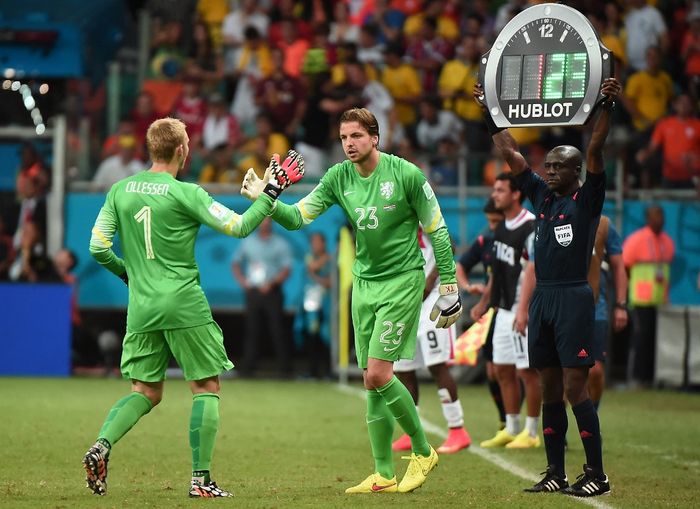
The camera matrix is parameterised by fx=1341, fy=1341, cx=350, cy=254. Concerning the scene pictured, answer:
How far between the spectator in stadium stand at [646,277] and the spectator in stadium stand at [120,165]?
24.8ft

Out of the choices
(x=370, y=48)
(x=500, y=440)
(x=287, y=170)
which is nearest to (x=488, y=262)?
(x=500, y=440)

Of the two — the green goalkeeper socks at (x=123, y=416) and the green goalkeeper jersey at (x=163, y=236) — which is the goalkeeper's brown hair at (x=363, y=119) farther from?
the green goalkeeper socks at (x=123, y=416)

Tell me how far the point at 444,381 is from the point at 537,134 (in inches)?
356

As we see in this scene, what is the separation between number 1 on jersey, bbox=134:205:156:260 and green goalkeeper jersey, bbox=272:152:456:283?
0.84 metres

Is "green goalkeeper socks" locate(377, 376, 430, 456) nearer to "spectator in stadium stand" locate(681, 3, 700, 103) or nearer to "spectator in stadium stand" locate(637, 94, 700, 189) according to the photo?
"spectator in stadium stand" locate(637, 94, 700, 189)

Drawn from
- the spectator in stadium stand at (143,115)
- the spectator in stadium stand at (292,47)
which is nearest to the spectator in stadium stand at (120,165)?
the spectator in stadium stand at (143,115)

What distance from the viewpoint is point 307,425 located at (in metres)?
13.7

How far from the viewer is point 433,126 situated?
20.8 metres

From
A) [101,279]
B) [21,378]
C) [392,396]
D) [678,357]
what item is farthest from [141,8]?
[392,396]

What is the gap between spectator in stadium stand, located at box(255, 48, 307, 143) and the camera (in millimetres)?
21058

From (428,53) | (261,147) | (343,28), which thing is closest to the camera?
(261,147)

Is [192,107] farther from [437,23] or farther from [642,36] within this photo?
[642,36]

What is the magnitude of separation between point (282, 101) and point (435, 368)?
9893 mm

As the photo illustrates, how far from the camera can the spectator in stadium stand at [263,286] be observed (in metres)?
20.0
